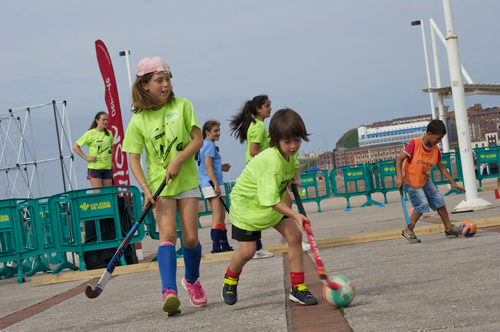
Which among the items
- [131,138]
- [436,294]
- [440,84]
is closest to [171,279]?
[131,138]

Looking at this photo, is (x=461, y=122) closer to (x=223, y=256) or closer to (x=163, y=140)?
(x=223, y=256)

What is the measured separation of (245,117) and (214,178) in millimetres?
1046

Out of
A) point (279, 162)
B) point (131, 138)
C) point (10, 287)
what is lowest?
point (10, 287)

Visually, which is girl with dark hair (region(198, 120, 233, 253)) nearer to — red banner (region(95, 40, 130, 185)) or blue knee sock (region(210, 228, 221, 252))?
blue knee sock (region(210, 228, 221, 252))

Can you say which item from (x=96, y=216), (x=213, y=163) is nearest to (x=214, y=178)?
(x=213, y=163)

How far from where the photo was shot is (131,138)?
14.1 feet

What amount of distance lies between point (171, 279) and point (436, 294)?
179cm

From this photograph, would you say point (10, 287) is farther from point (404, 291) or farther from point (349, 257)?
point (404, 291)

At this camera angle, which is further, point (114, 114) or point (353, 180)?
point (353, 180)

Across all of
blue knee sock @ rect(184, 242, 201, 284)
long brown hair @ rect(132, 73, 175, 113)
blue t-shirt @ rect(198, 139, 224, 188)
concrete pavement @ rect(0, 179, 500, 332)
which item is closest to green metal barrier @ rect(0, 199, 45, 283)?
concrete pavement @ rect(0, 179, 500, 332)

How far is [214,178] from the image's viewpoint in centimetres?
756

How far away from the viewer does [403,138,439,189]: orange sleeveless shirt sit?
23.0ft

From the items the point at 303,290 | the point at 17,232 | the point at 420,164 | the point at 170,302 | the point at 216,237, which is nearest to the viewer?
the point at 170,302

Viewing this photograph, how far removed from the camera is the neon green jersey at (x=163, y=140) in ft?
14.0
